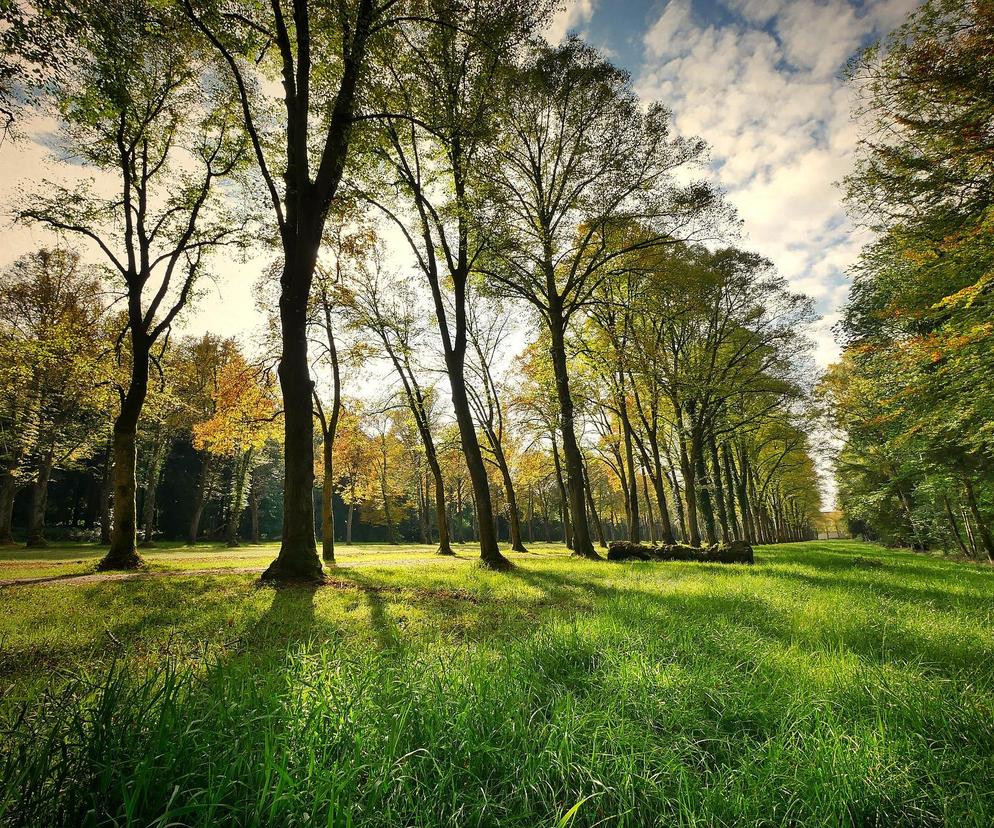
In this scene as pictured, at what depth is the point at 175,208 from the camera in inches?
531

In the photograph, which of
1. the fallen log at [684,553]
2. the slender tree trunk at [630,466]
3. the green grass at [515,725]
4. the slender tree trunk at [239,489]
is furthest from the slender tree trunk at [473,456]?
the slender tree trunk at [239,489]

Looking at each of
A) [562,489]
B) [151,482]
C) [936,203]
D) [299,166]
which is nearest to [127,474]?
[299,166]

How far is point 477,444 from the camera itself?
44.9ft

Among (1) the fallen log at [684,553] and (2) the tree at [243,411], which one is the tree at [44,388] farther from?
(1) the fallen log at [684,553]

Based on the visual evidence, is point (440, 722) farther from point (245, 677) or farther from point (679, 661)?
point (679, 661)

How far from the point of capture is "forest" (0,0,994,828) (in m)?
1.82

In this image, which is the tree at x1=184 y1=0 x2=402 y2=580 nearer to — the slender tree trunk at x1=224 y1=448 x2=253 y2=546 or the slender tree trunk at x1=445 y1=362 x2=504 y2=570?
the slender tree trunk at x1=445 y1=362 x2=504 y2=570

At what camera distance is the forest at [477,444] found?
5.98ft

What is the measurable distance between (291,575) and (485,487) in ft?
20.3

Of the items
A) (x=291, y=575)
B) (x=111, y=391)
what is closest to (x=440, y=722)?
(x=291, y=575)

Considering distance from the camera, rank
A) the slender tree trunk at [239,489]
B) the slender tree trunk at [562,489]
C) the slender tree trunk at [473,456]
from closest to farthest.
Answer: the slender tree trunk at [473,456]
the slender tree trunk at [562,489]
the slender tree trunk at [239,489]

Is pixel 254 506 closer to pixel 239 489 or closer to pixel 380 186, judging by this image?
pixel 239 489

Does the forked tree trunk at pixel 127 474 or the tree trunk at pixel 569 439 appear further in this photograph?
the tree trunk at pixel 569 439

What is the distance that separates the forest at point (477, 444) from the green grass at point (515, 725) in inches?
1.0
